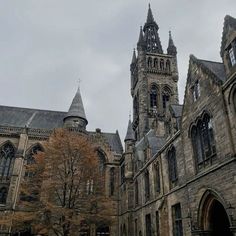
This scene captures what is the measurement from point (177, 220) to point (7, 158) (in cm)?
2637

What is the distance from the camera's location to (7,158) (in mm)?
36000

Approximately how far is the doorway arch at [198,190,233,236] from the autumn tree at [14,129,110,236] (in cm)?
952

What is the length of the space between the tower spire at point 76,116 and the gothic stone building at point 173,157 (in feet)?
0.47

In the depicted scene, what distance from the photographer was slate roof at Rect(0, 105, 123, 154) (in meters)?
40.1

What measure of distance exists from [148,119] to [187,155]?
94.2 feet

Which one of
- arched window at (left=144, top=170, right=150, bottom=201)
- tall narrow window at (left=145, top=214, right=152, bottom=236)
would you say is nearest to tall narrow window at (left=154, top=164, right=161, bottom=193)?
arched window at (left=144, top=170, right=150, bottom=201)

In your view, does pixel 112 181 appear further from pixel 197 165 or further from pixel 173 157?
pixel 197 165

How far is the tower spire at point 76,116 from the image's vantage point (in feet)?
125

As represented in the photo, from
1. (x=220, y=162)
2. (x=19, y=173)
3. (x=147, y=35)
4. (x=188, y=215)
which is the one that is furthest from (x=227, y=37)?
(x=147, y=35)

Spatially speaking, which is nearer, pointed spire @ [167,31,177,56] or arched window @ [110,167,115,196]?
arched window @ [110,167,115,196]

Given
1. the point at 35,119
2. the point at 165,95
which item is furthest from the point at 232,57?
the point at 165,95

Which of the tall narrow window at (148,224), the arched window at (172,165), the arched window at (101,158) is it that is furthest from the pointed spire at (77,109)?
the arched window at (172,165)

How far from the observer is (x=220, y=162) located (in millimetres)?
12836

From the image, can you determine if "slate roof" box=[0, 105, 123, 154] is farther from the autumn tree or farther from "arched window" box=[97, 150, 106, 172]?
the autumn tree
